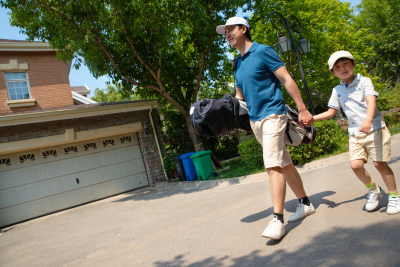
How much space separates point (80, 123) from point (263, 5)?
925 cm

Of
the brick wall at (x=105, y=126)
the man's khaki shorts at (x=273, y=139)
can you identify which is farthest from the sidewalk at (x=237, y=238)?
the brick wall at (x=105, y=126)

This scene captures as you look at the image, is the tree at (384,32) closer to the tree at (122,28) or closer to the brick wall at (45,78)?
the tree at (122,28)

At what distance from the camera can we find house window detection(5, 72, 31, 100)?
12133 millimetres

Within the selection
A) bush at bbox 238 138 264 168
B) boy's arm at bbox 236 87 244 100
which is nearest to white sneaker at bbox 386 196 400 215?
boy's arm at bbox 236 87 244 100

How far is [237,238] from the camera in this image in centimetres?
299

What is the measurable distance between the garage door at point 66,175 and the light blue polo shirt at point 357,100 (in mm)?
9430

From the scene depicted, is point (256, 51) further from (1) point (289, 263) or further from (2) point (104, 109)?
(2) point (104, 109)

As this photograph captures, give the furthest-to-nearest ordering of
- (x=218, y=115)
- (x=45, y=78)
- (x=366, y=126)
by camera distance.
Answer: (x=45, y=78) → (x=218, y=115) → (x=366, y=126)

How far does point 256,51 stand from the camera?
9.59 ft

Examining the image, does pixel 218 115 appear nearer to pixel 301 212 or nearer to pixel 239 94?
pixel 239 94

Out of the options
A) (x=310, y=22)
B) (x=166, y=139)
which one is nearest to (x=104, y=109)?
(x=166, y=139)

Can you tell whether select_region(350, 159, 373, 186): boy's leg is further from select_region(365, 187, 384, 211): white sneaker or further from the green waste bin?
the green waste bin

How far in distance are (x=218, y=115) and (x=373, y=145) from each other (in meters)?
1.52

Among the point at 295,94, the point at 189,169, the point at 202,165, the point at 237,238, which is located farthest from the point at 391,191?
the point at 189,169
